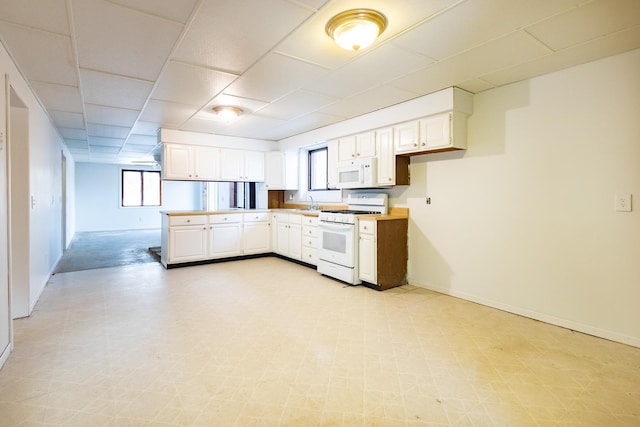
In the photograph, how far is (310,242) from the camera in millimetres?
5184

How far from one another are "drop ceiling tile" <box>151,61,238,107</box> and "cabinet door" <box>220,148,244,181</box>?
82.2 inches

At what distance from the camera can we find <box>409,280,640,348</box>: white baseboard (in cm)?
261

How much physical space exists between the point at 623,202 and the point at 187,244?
5346 mm

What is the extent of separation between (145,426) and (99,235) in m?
9.53

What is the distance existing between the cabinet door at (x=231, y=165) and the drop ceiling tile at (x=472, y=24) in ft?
13.8

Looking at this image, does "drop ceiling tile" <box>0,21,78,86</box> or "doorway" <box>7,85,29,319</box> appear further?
"doorway" <box>7,85,29,319</box>

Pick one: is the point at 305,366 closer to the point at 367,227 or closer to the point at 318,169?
the point at 367,227

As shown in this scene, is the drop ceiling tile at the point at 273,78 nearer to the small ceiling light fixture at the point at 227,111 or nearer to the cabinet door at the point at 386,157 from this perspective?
the small ceiling light fixture at the point at 227,111

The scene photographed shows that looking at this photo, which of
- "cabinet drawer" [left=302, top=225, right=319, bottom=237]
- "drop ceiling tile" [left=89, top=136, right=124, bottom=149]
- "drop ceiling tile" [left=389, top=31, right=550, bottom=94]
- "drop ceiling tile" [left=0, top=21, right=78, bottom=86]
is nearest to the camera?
"drop ceiling tile" [left=0, top=21, right=78, bottom=86]

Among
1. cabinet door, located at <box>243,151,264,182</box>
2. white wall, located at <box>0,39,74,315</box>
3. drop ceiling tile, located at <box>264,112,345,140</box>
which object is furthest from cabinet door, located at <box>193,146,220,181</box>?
white wall, located at <box>0,39,74,315</box>

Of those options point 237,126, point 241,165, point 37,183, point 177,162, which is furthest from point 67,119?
point 241,165

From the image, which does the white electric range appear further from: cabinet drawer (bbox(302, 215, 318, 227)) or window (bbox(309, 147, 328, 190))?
window (bbox(309, 147, 328, 190))

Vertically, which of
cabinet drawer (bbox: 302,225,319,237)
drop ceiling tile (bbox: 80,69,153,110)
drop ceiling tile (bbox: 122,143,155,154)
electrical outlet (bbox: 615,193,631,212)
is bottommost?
cabinet drawer (bbox: 302,225,319,237)

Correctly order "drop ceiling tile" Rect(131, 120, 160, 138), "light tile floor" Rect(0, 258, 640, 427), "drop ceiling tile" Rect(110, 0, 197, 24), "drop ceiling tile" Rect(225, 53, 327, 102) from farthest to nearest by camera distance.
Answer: "drop ceiling tile" Rect(131, 120, 160, 138) < "drop ceiling tile" Rect(225, 53, 327, 102) < "drop ceiling tile" Rect(110, 0, 197, 24) < "light tile floor" Rect(0, 258, 640, 427)
